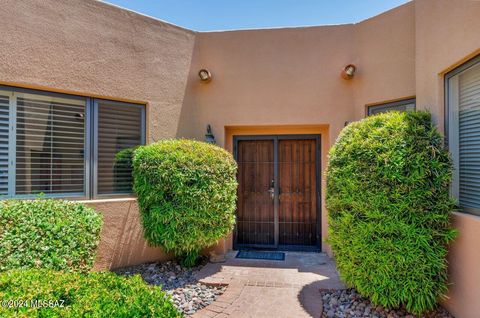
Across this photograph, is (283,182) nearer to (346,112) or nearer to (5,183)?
Answer: (346,112)

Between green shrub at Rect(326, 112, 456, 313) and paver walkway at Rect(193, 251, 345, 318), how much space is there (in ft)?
3.26

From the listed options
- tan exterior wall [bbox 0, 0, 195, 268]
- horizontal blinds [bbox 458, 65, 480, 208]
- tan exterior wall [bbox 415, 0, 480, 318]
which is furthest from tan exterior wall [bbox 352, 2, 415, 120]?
tan exterior wall [bbox 0, 0, 195, 268]

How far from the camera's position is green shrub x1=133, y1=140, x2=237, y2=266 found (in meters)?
5.19

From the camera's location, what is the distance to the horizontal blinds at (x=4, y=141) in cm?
470

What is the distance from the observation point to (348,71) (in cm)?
634

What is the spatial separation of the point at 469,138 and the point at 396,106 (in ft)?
7.44

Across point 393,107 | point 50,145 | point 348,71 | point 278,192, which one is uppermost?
point 348,71

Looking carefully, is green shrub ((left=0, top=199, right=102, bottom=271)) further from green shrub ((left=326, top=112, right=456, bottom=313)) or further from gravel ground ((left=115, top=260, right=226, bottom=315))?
green shrub ((left=326, top=112, right=456, bottom=313))

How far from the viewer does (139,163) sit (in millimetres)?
5395

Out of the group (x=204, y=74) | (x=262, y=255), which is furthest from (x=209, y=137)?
(x=262, y=255)

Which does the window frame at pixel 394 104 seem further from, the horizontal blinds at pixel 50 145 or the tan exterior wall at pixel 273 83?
the horizontal blinds at pixel 50 145

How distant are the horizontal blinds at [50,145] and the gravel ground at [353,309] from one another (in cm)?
501

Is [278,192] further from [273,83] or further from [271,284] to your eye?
[273,83]

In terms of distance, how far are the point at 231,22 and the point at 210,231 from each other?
582cm
